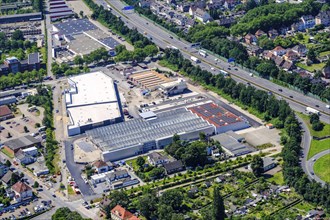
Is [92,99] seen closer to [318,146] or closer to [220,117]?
[220,117]

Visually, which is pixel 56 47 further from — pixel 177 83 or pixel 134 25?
pixel 177 83

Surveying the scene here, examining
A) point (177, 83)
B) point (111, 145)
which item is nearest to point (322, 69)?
point (177, 83)

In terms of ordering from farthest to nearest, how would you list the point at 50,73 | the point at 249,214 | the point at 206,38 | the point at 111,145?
1. the point at 206,38
2. the point at 50,73
3. the point at 111,145
4. the point at 249,214

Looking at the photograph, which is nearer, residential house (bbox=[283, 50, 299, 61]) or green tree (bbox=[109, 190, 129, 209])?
green tree (bbox=[109, 190, 129, 209])

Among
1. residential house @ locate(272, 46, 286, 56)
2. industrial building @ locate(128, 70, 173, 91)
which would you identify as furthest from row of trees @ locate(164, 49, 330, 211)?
residential house @ locate(272, 46, 286, 56)

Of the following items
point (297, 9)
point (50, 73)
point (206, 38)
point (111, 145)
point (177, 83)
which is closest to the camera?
point (111, 145)

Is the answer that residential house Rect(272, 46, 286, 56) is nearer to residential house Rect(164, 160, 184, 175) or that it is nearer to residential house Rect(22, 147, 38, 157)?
residential house Rect(164, 160, 184, 175)
